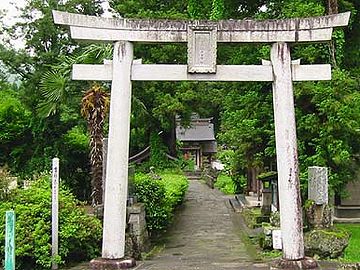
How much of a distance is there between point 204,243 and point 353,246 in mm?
4248

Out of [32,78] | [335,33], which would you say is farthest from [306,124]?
[32,78]

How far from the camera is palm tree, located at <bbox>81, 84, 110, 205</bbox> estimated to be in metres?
16.8

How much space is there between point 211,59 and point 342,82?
4.76 metres

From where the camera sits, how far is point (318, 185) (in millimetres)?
12328

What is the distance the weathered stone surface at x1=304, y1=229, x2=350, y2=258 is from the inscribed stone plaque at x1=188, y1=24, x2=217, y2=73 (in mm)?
4289

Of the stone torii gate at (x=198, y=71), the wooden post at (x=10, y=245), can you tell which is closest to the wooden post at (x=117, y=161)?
the stone torii gate at (x=198, y=71)

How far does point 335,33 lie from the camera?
1524 cm

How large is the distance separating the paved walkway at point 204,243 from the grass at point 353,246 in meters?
2.22

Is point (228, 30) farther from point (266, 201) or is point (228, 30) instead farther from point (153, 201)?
point (266, 201)

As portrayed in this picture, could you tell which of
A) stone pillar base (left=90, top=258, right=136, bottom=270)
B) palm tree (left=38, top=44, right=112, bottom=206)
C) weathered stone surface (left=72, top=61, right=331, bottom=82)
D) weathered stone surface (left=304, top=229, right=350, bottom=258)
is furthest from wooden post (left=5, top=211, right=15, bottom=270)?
palm tree (left=38, top=44, right=112, bottom=206)

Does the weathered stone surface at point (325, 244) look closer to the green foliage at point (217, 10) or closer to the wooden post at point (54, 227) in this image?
the wooden post at point (54, 227)

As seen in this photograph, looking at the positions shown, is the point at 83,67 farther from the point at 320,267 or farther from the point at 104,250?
the point at 320,267

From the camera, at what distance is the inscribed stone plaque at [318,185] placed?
40.2 feet

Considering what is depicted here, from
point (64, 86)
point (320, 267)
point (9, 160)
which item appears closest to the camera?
point (320, 267)
